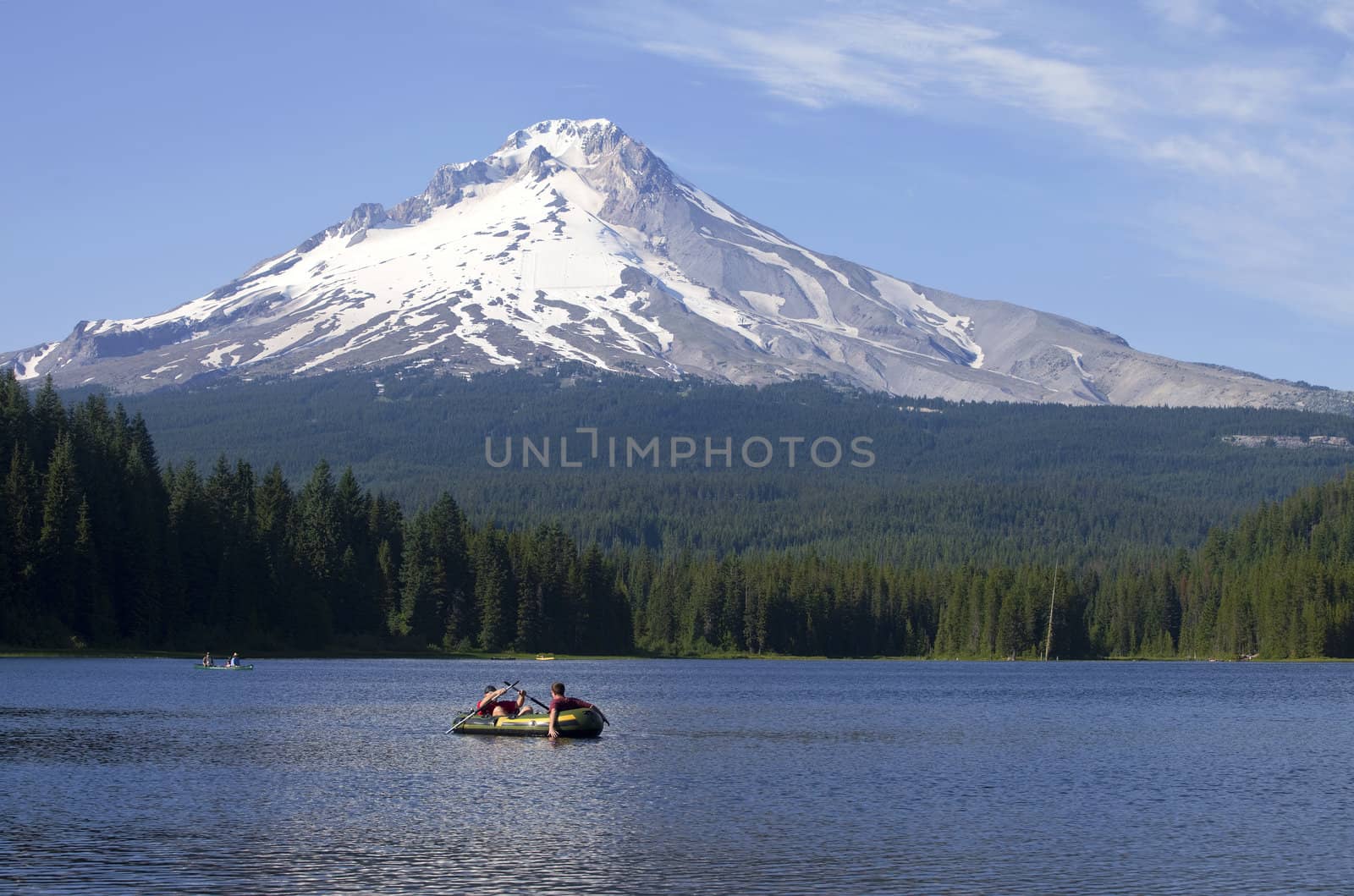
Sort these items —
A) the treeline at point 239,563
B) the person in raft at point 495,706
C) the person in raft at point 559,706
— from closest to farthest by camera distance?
Result: the person in raft at point 559,706 → the person in raft at point 495,706 → the treeline at point 239,563

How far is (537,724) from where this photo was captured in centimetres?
7206

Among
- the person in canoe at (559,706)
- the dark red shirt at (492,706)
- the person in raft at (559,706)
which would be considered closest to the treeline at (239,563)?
the dark red shirt at (492,706)

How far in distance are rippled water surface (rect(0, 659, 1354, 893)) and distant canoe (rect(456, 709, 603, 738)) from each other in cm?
103

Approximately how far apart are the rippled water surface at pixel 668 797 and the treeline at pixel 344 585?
76.1 ft

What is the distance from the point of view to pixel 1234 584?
194 meters

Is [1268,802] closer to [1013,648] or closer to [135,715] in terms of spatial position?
[135,715]

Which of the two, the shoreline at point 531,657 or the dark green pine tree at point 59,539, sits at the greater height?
the dark green pine tree at point 59,539

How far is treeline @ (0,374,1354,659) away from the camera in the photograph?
378ft

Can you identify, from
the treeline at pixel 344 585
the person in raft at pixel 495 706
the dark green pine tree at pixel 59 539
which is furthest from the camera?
the treeline at pixel 344 585

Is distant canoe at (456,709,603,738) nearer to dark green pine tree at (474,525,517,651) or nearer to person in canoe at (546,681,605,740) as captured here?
person in canoe at (546,681,605,740)

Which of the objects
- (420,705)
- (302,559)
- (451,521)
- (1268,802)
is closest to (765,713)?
(420,705)

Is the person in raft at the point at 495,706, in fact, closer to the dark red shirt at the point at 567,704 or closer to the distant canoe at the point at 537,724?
the distant canoe at the point at 537,724

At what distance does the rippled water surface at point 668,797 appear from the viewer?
125ft

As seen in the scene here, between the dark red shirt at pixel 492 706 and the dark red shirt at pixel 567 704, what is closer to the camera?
the dark red shirt at pixel 567 704
